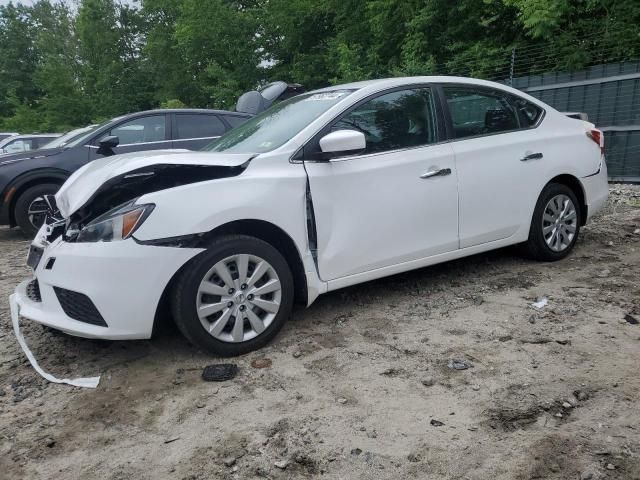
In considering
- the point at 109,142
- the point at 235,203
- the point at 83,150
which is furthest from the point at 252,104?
the point at 235,203

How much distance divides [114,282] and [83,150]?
16.3 feet

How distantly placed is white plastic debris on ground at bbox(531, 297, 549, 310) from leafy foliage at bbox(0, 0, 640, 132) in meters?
7.34

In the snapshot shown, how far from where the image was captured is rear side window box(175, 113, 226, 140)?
757 cm

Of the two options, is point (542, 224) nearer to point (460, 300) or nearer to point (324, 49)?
point (460, 300)

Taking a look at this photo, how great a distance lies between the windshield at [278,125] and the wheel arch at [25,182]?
12.6ft

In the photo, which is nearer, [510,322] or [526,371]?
[526,371]

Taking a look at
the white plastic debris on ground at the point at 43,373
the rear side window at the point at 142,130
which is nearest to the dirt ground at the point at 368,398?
the white plastic debris on ground at the point at 43,373

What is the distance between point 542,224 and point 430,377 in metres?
2.31

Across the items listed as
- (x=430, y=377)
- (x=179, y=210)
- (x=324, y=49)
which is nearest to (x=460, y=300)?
(x=430, y=377)

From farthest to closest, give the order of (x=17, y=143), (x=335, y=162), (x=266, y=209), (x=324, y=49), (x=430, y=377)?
(x=324, y=49), (x=17, y=143), (x=335, y=162), (x=266, y=209), (x=430, y=377)

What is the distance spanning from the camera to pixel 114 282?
9.49 feet

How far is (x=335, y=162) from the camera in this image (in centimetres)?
347

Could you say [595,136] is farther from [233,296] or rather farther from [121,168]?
[121,168]

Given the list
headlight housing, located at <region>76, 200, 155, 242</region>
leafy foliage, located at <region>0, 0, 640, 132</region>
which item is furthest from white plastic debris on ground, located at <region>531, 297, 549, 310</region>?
leafy foliage, located at <region>0, 0, 640, 132</region>
